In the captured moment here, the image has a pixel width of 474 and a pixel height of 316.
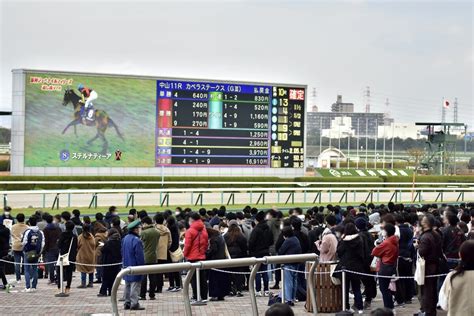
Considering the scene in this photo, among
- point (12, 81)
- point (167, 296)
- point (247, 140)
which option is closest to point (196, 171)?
point (247, 140)

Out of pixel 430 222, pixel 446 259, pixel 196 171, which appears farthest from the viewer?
pixel 196 171

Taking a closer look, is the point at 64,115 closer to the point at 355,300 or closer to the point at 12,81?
the point at 12,81

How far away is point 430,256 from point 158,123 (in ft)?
70.6

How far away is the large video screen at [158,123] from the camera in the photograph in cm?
2877

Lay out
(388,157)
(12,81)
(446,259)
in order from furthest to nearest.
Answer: (388,157), (12,81), (446,259)

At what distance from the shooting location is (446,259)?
36.2ft

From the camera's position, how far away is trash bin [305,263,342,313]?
434 inches

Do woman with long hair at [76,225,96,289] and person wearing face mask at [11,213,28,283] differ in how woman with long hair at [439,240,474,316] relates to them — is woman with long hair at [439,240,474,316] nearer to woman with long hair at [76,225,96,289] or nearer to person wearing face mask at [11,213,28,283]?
woman with long hair at [76,225,96,289]

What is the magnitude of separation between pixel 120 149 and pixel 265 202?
573cm

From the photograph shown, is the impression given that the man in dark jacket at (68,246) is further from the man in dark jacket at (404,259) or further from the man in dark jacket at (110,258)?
the man in dark jacket at (404,259)

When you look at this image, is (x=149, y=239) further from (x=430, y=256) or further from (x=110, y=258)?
(x=430, y=256)

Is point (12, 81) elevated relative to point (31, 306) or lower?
elevated

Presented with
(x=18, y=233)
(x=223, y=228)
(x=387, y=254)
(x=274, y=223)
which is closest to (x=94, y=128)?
(x=18, y=233)

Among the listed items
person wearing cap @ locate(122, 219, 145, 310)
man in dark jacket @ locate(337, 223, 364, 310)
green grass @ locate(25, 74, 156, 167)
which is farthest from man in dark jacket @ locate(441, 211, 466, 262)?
green grass @ locate(25, 74, 156, 167)
